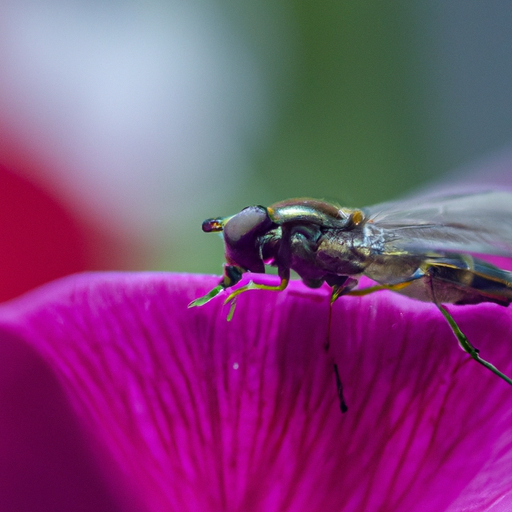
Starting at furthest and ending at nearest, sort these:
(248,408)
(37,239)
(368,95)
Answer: (368,95), (37,239), (248,408)

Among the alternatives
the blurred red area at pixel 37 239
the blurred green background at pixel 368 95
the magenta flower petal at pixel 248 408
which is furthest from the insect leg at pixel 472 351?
the blurred green background at pixel 368 95

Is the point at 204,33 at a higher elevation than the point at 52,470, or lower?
higher

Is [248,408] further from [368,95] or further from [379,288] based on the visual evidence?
[368,95]

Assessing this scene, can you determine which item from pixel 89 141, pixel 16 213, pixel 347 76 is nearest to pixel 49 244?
→ pixel 16 213

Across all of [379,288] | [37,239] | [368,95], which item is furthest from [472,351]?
[368,95]

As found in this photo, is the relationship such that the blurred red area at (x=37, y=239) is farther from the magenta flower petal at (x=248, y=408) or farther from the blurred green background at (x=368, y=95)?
the magenta flower petal at (x=248, y=408)

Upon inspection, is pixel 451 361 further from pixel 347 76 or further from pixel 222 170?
pixel 347 76
